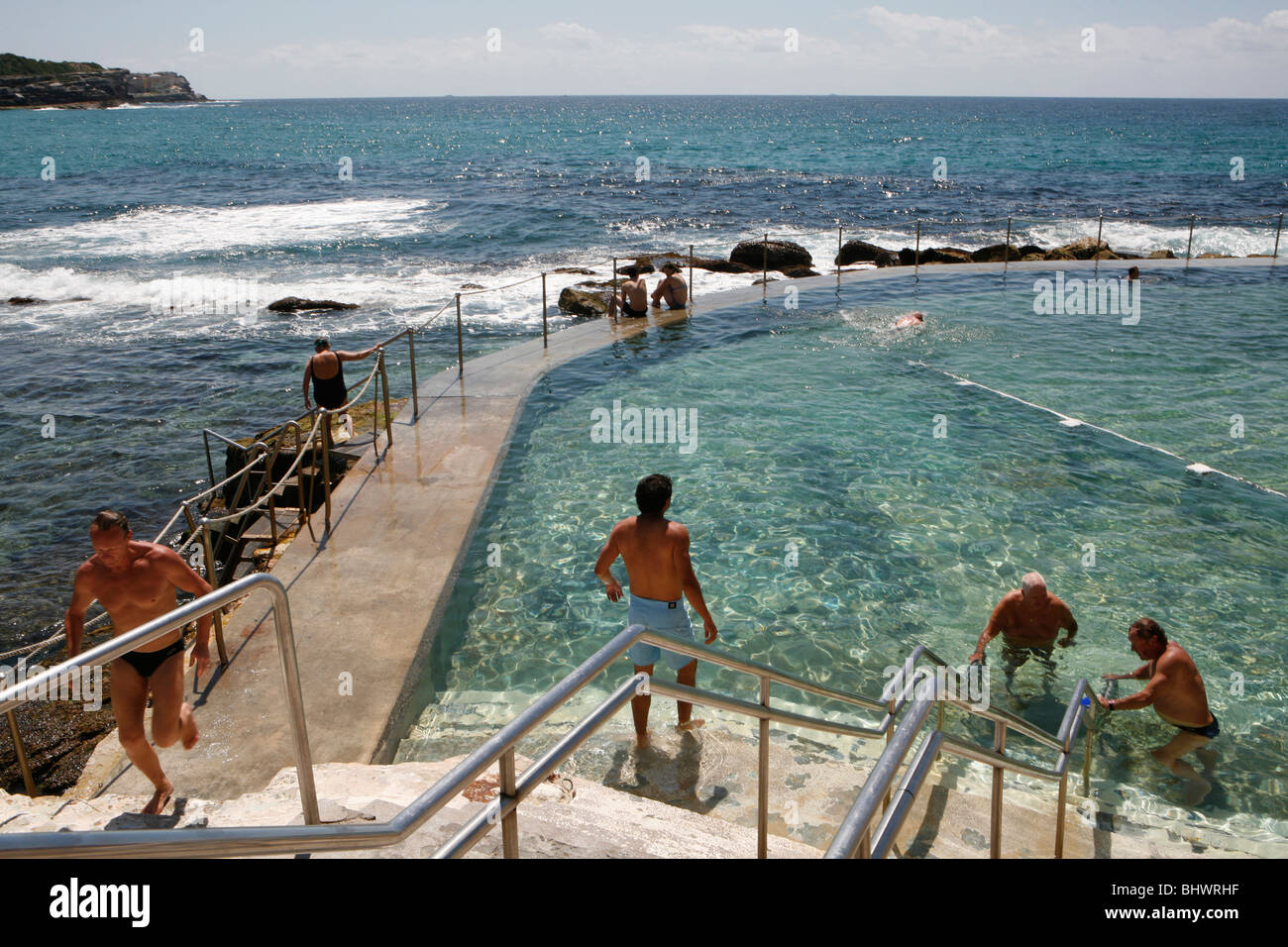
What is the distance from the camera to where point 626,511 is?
9617mm

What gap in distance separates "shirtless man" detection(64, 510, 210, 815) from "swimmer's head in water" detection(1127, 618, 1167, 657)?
19.6 feet

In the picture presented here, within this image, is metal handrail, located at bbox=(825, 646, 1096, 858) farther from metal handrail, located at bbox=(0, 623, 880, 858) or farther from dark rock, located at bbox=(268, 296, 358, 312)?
dark rock, located at bbox=(268, 296, 358, 312)

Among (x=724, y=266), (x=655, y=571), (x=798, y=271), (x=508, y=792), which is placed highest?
(x=724, y=266)

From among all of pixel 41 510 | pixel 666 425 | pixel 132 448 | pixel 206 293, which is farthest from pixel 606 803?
pixel 206 293

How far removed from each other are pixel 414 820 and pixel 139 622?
367 centimetres

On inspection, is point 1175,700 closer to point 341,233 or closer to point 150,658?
point 150,658

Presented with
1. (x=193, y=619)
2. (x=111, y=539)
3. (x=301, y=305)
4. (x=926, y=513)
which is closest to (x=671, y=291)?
(x=926, y=513)

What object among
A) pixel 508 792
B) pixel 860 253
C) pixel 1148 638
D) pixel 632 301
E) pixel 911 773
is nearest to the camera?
pixel 508 792

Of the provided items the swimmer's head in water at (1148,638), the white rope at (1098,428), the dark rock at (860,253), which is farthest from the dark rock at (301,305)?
the swimmer's head in water at (1148,638)

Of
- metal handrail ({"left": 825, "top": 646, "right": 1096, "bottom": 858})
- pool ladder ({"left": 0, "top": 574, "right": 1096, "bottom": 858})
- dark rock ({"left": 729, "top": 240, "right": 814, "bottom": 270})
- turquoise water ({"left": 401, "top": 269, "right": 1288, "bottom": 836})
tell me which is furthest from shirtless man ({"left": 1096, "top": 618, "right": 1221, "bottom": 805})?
dark rock ({"left": 729, "top": 240, "right": 814, "bottom": 270})

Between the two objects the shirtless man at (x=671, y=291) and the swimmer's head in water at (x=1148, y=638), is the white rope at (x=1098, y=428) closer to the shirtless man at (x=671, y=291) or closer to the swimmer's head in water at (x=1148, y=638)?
the swimmer's head in water at (x=1148, y=638)

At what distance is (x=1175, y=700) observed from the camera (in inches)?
250
